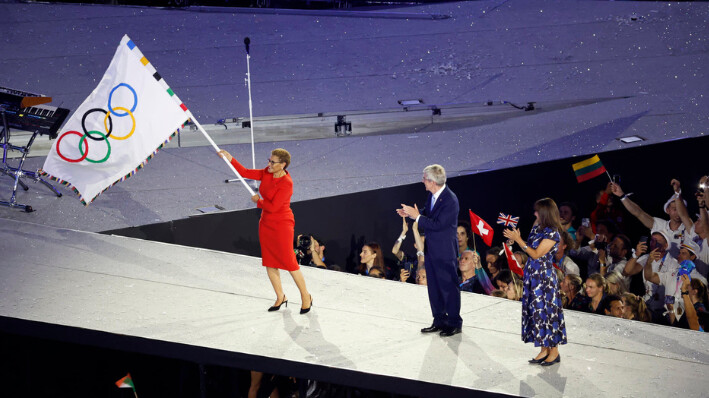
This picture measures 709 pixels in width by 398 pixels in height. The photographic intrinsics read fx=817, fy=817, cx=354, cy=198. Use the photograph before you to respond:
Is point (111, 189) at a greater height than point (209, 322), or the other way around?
point (111, 189)

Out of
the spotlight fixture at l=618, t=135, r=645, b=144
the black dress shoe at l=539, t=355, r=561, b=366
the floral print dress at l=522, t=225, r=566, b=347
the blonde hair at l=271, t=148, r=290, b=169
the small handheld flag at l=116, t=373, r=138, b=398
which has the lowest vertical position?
the small handheld flag at l=116, t=373, r=138, b=398

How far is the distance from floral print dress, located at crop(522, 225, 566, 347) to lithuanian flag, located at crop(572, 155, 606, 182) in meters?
2.87

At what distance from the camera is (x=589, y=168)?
7.84 metres

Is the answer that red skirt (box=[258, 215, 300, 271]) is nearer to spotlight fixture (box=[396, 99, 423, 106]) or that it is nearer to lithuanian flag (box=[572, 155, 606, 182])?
lithuanian flag (box=[572, 155, 606, 182])

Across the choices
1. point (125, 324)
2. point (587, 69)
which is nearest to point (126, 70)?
point (125, 324)

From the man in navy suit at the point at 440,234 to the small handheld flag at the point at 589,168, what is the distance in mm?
2806

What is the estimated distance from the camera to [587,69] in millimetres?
11617

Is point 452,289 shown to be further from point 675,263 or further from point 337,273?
point 675,263

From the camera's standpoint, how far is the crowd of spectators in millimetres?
6648

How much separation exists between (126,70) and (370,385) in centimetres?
335

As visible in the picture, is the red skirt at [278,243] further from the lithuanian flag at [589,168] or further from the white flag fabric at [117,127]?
the lithuanian flag at [589,168]

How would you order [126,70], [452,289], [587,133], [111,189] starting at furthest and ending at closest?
1. [587,133]
2. [111,189]
3. [126,70]
4. [452,289]

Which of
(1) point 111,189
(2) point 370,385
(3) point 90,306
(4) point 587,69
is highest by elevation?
(4) point 587,69

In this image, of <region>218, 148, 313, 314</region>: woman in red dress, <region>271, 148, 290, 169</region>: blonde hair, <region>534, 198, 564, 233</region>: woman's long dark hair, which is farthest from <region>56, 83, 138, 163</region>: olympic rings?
<region>534, 198, 564, 233</region>: woman's long dark hair
